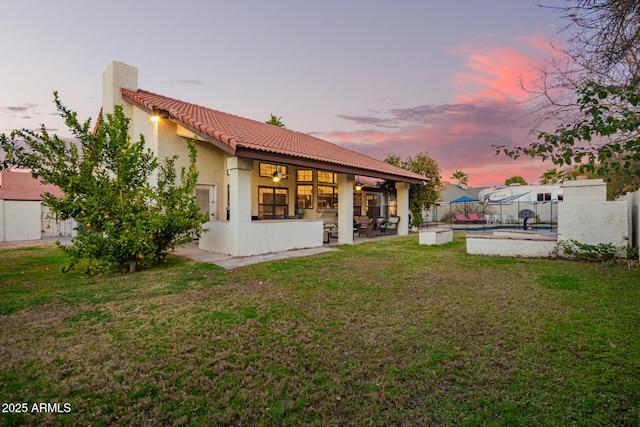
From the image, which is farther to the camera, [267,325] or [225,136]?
[225,136]

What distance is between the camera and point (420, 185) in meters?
18.6

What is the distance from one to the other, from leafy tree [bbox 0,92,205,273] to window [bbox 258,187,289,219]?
6.90 meters

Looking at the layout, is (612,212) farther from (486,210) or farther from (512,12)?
(486,210)

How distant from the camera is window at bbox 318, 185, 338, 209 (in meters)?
17.2

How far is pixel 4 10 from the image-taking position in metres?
11.4

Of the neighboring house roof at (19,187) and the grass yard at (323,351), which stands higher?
the neighboring house roof at (19,187)

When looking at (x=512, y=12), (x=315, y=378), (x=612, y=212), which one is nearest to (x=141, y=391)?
(x=315, y=378)

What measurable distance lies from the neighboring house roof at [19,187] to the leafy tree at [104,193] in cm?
1391

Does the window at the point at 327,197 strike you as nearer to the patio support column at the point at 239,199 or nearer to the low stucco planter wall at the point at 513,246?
the patio support column at the point at 239,199

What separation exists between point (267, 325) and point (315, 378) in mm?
1455

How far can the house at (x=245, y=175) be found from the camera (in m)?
9.26

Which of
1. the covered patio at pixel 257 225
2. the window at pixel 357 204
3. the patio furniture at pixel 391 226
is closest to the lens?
the covered patio at pixel 257 225

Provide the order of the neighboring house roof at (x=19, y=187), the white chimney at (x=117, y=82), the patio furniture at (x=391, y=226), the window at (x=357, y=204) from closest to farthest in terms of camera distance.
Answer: the white chimney at (x=117, y=82)
the patio furniture at (x=391, y=226)
the neighboring house roof at (x=19, y=187)
the window at (x=357, y=204)

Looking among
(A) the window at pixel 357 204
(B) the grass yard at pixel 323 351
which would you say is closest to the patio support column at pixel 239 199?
(B) the grass yard at pixel 323 351
